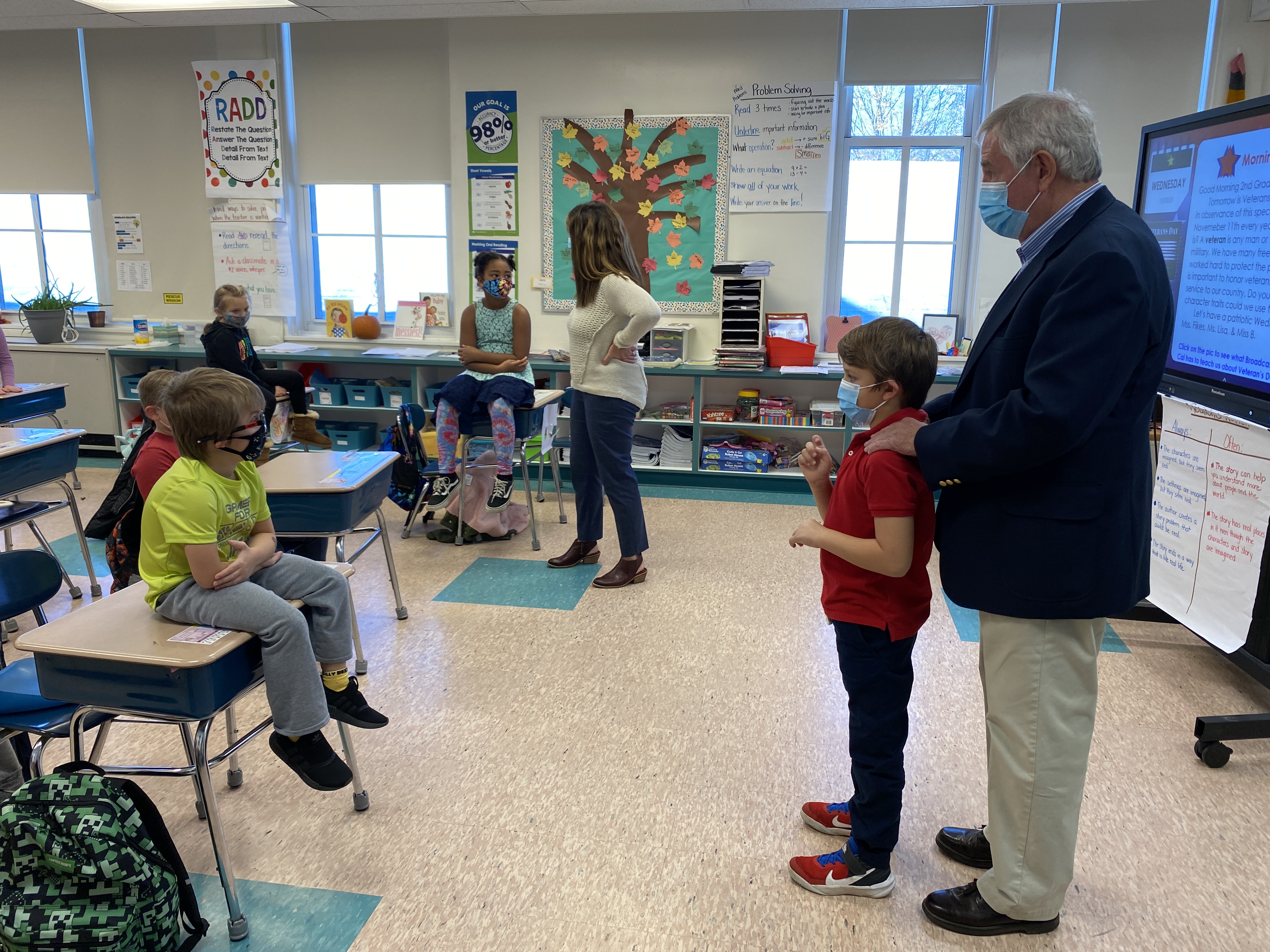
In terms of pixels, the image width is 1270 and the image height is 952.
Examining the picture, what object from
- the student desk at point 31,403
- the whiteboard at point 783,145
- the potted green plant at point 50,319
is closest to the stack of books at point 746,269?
the whiteboard at point 783,145

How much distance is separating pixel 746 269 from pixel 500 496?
2.10 m

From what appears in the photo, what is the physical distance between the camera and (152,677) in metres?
1.64

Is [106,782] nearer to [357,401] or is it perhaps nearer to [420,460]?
[420,460]

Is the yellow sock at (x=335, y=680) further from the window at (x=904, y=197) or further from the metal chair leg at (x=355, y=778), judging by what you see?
the window at (x=904, y=197)

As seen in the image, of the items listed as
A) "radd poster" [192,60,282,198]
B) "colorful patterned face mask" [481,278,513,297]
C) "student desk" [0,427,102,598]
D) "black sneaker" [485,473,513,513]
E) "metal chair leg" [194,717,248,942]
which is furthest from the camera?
"radd poster" [192,60,282,198]

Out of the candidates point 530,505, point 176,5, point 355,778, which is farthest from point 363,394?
point 355,778

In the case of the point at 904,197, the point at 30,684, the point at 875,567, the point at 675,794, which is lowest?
the point at 675,794

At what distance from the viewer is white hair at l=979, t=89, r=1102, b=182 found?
1.48 metres

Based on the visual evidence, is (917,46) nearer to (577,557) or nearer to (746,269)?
(746,269)

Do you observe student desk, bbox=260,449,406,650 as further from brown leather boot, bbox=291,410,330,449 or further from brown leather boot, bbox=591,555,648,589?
brown leather boot, bbox=291,410,330,449

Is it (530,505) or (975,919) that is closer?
(975,919)

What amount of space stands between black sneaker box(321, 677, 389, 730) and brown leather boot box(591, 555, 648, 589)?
1713mm

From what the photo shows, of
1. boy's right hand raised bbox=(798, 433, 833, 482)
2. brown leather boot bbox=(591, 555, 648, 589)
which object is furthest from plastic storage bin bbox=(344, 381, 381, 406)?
boy's right hand raised bbox=(798, 433, 833, 482)

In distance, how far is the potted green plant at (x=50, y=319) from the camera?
5992mm
